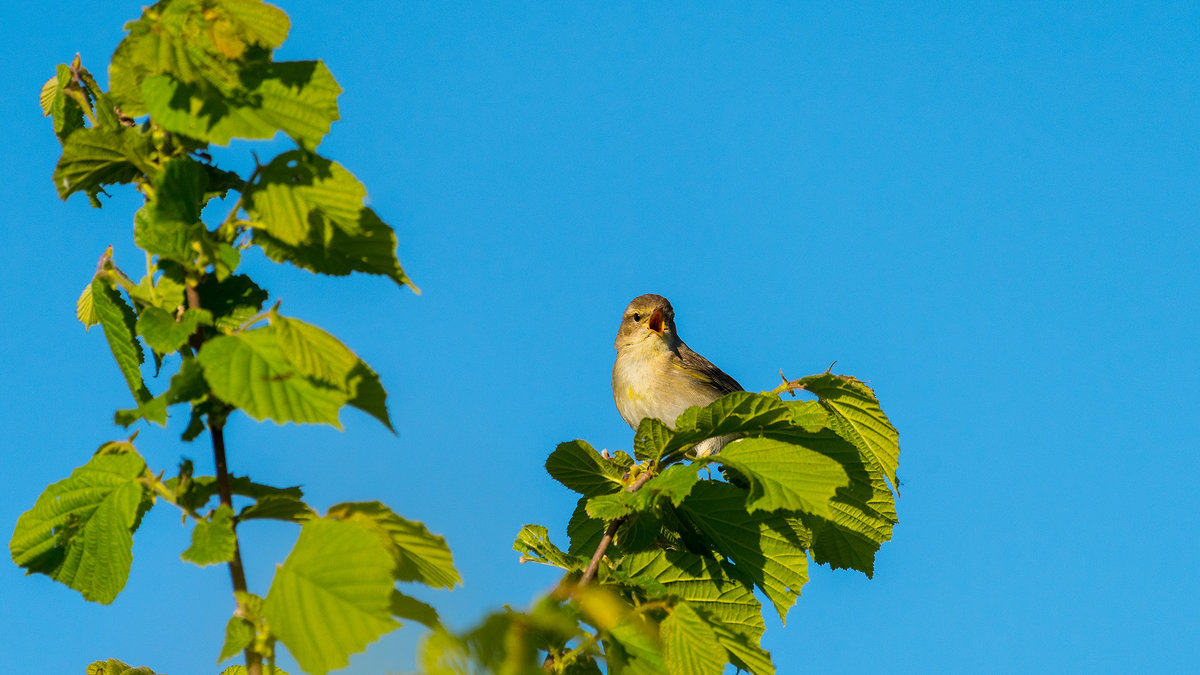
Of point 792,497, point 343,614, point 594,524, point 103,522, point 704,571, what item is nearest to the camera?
point 343,614

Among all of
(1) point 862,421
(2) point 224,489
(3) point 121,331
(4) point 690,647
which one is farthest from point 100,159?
(1) point 862,421

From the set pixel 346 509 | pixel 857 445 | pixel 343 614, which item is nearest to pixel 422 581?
pixel 346 509

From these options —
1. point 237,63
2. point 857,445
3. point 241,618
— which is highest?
point 857,445

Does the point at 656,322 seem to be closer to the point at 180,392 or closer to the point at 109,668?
the point at 109,668

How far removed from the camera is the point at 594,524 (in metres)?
3.92

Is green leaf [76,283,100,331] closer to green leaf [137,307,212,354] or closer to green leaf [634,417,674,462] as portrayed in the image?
green leaf [137,307,212,354]

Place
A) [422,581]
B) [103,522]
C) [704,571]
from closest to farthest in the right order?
[103,522]
[422,581]
[704,571]

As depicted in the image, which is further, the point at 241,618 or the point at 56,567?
the point at 56,567

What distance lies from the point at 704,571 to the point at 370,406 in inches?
63.0

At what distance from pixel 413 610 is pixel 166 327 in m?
0.86

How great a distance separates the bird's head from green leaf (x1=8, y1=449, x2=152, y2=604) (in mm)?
6521

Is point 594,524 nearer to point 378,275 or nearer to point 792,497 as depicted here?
point 792,497

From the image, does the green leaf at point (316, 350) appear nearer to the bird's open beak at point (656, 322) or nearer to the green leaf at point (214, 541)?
the green leaf at point (214, 541)

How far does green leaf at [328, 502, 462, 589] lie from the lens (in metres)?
2.57
